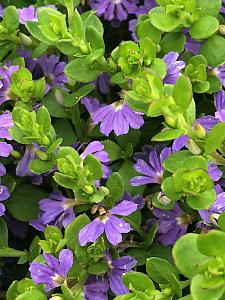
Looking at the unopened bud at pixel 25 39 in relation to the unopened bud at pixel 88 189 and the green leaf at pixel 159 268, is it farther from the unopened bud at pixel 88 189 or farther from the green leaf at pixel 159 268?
the green leaf at pixel 159 268

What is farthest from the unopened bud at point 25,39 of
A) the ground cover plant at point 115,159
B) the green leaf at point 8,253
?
the green leaf at point 8,253

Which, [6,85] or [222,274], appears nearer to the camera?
[222,274]

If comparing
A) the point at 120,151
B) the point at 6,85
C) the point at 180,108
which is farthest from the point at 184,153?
the point at 6,85

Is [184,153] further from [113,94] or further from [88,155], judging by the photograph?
[113,94]

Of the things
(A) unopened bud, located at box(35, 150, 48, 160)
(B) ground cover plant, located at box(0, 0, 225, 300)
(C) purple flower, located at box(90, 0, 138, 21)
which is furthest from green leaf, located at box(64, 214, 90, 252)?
(C) purple flower, located at box(90, 0, 138, 21)

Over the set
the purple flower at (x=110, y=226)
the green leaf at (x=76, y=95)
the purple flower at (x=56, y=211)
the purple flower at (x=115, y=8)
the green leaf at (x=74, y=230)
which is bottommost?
the purple flower at (x=56, y=211)

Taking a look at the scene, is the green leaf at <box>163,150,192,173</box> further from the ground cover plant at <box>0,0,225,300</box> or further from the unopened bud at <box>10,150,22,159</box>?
the unopened bud at <box>10,150,22,159</box>
